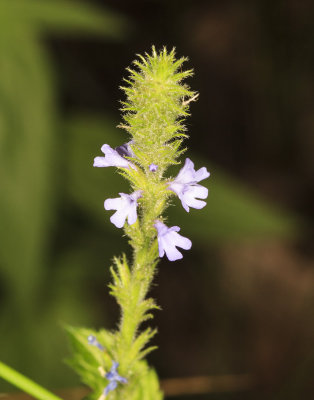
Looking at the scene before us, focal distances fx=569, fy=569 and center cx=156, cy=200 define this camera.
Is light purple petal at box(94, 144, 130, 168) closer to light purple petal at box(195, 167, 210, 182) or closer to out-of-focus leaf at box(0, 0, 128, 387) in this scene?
light purple petal at box(195, 167, 210, 182)

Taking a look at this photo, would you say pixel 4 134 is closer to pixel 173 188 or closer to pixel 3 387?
pixel 3 387

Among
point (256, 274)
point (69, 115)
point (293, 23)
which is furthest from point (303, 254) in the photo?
point (69, 115)

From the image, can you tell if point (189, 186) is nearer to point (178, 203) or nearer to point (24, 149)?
point (24, 149)

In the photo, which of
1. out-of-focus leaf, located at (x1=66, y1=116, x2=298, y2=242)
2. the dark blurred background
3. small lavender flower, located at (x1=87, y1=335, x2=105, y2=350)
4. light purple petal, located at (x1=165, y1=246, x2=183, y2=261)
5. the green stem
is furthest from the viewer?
out-of-focus leaf, located at (x1=66, y1=116, x2=298, y2=242)

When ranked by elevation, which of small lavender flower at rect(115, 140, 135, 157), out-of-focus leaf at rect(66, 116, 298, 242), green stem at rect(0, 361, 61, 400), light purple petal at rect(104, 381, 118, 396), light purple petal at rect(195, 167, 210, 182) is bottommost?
green stem at rect(0, 361, 61, 400)

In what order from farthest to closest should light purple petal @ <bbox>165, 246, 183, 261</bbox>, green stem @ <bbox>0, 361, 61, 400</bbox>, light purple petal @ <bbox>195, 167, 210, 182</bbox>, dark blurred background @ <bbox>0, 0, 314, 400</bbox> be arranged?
dark blurred background @ <bbox>0, 0, 314, 400</bbox>, green stem @ <bbox>0, 361, 61, 400</bbox>, light purple petal @ <bbox>195, 167, 210, 182</bbox>, light purple petal @ <bbox>165, 246, 183, 261</bbox>

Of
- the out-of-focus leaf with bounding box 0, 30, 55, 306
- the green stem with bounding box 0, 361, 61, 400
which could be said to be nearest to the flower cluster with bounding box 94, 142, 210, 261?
the green stem with bounding box 0, 361, 61, 400

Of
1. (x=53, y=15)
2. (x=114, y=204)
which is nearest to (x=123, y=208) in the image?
(x=114, y=204)
